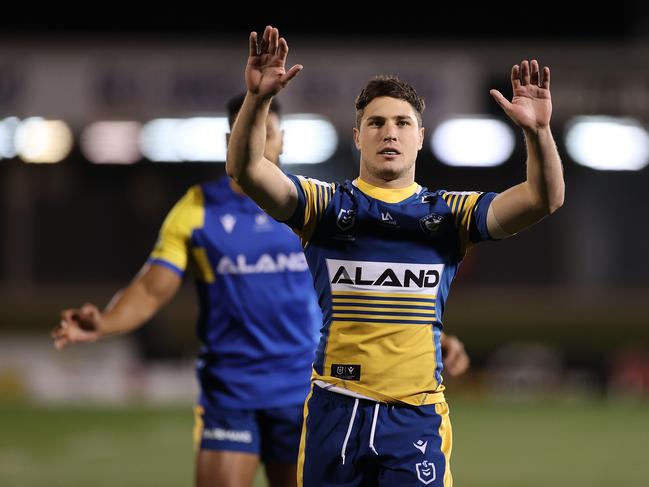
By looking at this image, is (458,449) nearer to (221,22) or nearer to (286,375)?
(286,375)

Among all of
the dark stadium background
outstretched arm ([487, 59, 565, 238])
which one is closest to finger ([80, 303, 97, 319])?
outstretched arm ([487, 59, 565, 238])

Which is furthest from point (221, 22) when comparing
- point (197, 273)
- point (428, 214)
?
point (428, 214)

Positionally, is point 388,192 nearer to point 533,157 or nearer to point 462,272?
point 533,157

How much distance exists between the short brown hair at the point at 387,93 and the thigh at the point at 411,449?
3.47 ft

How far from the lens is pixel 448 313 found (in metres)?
19.8

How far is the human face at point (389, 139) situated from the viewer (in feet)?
13.7

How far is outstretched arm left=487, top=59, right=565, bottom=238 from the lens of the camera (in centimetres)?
394

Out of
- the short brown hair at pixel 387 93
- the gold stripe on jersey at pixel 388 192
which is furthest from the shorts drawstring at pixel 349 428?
the short brown hair at pixel 387 93

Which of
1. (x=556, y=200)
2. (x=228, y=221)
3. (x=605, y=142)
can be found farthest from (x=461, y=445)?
(x=605, y=142)

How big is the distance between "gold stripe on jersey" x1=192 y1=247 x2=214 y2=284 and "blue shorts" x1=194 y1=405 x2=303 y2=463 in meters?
0.62

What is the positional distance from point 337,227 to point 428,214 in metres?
0.33

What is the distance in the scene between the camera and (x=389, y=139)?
4145 mm

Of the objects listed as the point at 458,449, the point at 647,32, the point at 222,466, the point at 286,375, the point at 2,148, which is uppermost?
the point at 647,32

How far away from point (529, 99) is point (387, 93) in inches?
20.6
